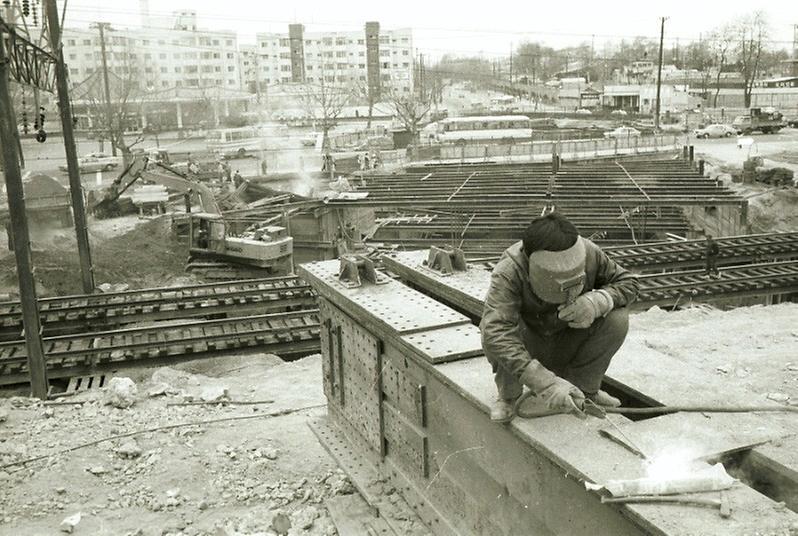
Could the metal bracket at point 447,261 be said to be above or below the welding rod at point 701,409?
above

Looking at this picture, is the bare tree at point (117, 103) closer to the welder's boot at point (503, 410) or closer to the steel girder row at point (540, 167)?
the steel girder row at point (540, 167)

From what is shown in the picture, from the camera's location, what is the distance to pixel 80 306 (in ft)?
42.9

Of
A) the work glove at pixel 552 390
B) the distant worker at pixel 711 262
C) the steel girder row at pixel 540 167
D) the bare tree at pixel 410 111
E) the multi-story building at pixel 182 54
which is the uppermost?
the multi-story building at pixel 182 54

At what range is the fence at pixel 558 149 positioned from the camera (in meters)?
41.5

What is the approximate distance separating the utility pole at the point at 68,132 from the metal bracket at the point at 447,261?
10373mm

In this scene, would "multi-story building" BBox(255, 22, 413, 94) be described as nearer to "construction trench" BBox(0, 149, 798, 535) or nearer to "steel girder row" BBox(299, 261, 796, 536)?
"construction trench" BBox(0, 149, 798, 535)

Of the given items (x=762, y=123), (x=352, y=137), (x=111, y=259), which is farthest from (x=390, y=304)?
(x=762, y=123)

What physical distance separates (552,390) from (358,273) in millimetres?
2933

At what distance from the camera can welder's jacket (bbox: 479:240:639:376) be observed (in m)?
3.68

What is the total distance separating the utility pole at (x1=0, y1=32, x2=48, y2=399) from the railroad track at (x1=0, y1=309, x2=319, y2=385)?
1.90 ft

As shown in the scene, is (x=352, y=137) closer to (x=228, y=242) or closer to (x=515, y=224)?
(x=515, y=224)

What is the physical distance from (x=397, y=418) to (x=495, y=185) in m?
21.4

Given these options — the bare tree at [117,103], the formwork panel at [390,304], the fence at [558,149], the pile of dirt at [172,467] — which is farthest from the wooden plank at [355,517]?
the bare tree at [117,103]

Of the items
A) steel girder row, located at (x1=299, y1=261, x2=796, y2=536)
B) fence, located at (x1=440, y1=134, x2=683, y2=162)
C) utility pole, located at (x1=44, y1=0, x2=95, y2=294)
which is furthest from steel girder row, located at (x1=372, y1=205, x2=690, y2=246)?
fence, located at (x1=440, y1=134, x2=683, y2=162)
